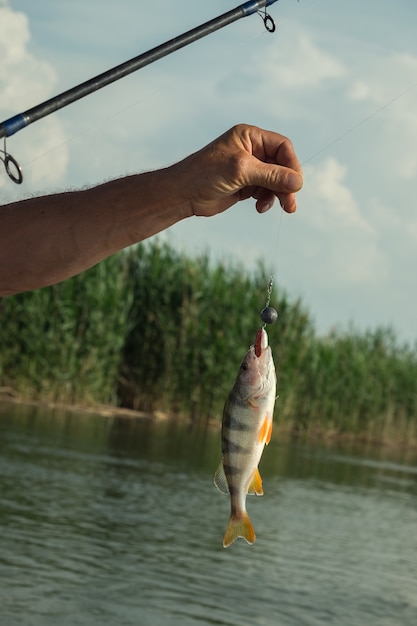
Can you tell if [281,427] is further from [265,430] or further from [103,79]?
[265,430]

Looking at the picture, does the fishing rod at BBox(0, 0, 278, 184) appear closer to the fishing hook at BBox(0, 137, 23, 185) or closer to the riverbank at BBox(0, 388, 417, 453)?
the fishing hook at BBox(0, 137, 23, 185)

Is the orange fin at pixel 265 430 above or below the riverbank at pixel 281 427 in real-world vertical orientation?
below

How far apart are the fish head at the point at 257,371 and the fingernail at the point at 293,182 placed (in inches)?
15.5

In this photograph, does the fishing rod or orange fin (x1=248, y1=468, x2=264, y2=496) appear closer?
orange fin (x1=248, y1=468, x2=264, y2=496)

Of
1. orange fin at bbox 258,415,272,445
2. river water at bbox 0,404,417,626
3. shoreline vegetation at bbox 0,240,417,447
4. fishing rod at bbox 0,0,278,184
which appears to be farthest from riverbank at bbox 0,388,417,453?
orange fin at bbox 258,415,272,445

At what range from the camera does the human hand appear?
107 inches

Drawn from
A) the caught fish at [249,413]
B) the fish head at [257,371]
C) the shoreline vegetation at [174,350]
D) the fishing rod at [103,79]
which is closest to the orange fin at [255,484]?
the caught fish at [249,413]

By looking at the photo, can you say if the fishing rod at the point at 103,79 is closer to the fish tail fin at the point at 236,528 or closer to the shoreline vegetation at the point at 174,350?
the fish tail fin at the point at 236,528

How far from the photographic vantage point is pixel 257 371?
3045 mm

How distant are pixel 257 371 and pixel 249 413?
11 cm

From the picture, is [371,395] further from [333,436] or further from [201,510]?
[201,510]

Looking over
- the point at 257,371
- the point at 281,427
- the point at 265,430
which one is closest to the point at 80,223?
the point at 257,371

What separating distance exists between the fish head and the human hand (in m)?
0.35

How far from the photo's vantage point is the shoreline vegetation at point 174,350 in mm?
21938
